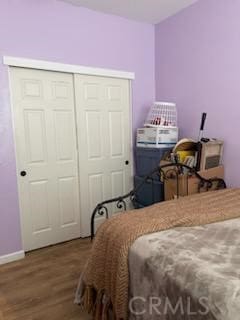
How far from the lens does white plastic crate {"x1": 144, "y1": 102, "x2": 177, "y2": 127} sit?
304cm

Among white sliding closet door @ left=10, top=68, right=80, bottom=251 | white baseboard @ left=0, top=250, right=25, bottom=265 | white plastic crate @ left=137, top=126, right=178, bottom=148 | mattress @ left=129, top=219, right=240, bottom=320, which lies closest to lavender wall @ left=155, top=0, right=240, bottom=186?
white plastic crate @ left=137, top=126, right=178, bottom=148

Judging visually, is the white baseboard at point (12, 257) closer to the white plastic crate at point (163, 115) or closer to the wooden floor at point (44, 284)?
the wooden floor at point (44, 284)

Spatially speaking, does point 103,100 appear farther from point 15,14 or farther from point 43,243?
point 43,243

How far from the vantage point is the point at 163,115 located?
122 inches

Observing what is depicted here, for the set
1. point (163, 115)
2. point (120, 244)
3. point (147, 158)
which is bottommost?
point (120, 244)

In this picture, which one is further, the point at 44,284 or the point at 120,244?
the point at 44,284

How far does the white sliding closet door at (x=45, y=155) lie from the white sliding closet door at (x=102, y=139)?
0.10m

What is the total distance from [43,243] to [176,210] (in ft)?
5.84

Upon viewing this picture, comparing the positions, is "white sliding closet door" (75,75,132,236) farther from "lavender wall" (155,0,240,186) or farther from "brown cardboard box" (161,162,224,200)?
"brown cardboard box" (161,162,224,200)

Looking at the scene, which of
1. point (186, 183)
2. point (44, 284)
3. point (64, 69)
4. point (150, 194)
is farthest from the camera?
point (150, 194)

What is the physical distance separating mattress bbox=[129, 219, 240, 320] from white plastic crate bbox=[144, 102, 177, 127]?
171cm

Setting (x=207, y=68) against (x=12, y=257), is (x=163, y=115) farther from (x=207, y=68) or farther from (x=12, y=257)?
(x=12, y=257)

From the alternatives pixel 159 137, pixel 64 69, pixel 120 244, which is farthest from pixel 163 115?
pixel 120 244

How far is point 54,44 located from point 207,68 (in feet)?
5.23
